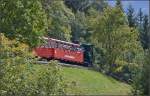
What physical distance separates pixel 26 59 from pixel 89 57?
41436 mm

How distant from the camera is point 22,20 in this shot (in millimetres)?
32688

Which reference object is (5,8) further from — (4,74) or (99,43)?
(99,43)

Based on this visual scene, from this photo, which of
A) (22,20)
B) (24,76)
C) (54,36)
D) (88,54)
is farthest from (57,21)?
(24,76)

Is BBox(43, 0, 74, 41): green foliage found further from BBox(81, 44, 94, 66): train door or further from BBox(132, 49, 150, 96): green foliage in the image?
BBox(132, 49, 150, 96): green foliage

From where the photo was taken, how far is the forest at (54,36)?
20.2m

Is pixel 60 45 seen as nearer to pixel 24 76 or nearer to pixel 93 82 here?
pixel 93 82

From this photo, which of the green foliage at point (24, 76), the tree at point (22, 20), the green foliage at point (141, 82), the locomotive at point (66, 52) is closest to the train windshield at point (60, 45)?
the locomotive at point (66, 52)

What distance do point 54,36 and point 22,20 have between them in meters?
23.3

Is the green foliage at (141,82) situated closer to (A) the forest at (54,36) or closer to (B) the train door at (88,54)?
(A) the forest at (54,36)

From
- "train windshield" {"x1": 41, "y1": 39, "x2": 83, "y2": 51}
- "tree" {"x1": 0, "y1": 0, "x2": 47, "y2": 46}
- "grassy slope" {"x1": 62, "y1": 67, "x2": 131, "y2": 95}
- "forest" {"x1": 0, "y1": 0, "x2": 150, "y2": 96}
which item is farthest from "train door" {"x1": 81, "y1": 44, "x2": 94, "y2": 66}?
"tree" {"x1": 0, "y1": 0, "x2": 47, "y2": 46}

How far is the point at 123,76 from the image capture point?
196ft

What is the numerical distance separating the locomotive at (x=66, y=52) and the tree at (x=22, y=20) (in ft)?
30.5

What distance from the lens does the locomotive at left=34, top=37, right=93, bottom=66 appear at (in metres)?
47.8

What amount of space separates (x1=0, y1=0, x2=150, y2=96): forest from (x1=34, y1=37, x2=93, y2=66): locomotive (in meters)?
1.55
